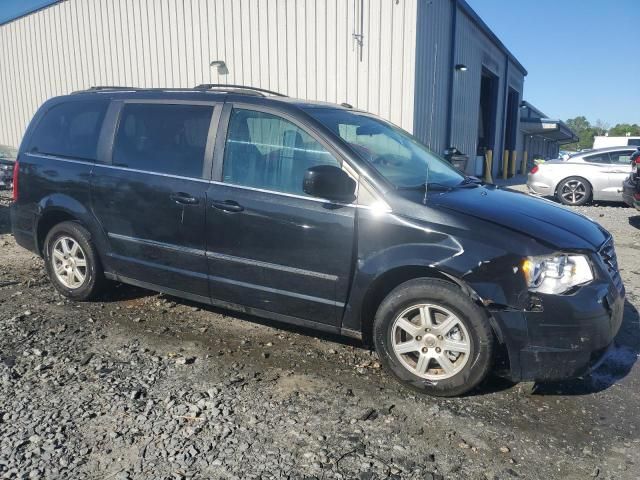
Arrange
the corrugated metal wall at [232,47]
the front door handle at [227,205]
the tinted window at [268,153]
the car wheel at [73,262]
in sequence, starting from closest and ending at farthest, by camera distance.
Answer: the tinted window at [268,153] → the front door handle at [227,205] → the car wheel at [73,262] → the corrugated metal wall at [232,47]

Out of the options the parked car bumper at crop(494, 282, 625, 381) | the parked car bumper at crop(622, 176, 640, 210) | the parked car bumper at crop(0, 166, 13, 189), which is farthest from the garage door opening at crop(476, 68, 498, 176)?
the parked car bumper at crop(494, 282, 625, 381)

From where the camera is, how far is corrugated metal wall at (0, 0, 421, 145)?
11.4 m

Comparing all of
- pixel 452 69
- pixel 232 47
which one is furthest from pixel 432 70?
pixel 232 47

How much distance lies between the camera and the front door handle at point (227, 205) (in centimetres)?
383

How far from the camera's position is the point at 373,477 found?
252 centimetres

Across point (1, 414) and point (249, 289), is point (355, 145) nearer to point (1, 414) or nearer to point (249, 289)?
point (249, 289)

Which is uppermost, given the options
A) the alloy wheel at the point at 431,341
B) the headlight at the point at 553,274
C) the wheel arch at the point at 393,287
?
the headlight at the point at 553,274

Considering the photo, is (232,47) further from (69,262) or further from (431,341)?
(431,341)

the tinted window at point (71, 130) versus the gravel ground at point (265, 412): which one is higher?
the tinted window at point (71, 130)

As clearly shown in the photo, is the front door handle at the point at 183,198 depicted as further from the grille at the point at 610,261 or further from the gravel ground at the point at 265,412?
the grille at the point at 610,261

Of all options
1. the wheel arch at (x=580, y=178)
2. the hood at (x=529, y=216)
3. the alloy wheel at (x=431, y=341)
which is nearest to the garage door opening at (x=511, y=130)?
the wheel arch at (x=580, y=178)

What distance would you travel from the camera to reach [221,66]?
13430 millimetres

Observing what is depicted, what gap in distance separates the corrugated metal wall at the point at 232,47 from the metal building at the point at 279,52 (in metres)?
0.02

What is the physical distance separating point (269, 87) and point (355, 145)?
978 cm
